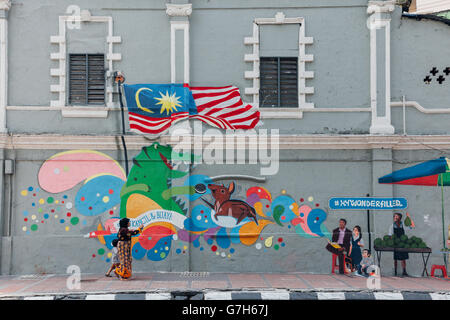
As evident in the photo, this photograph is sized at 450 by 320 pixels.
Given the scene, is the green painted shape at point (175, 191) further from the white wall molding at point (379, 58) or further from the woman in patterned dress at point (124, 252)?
the white wall molding at point (379, 58)

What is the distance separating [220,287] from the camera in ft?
34.6

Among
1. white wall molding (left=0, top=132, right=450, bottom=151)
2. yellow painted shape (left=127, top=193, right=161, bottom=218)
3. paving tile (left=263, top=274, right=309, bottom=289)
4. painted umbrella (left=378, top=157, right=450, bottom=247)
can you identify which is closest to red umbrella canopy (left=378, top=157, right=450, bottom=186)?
painted umbrella (left=378, top=157, right=450, bottom=247)

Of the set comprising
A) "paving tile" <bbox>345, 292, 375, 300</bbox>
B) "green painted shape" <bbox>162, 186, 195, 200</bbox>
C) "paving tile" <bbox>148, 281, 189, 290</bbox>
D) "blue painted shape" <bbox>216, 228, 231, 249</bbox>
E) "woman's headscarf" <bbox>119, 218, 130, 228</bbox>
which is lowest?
"paving tile" <bbox>345, 292, 375, 300</bbox>

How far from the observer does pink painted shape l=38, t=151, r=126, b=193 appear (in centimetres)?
1267

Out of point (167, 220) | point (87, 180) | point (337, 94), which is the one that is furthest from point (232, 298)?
point (337, 94)

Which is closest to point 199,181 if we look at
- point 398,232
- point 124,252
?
point 124,252

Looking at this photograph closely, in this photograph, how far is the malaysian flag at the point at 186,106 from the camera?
12.8m

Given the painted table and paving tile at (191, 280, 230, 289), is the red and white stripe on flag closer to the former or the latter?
paving tile at (191, 280, 230, 289)

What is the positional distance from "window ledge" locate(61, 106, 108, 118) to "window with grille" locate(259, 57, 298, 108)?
4.30m

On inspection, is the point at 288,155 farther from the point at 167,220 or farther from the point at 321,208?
the point at 167,220

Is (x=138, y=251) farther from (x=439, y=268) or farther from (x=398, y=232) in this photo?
(x=439, y=268)

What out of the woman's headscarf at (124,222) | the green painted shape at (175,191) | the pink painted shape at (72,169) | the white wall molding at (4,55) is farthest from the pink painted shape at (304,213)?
the white wall molding at (4,55)

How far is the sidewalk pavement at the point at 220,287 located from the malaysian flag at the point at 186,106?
13.2 ft

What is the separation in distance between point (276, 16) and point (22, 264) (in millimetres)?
9469
